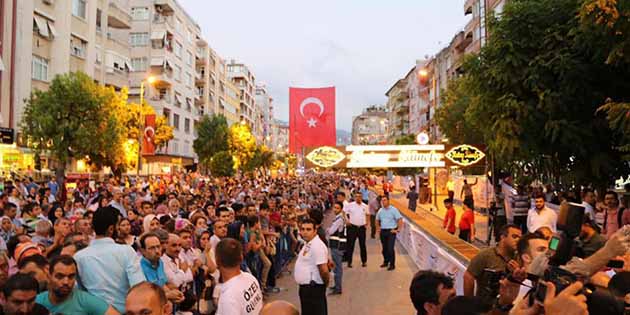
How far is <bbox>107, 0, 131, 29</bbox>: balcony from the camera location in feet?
130

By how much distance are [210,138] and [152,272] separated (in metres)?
56.4

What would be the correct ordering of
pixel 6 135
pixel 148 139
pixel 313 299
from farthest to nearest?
pixel 148 139
pixel 6 135
pixel 313 299

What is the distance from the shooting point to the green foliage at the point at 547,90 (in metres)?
13.3

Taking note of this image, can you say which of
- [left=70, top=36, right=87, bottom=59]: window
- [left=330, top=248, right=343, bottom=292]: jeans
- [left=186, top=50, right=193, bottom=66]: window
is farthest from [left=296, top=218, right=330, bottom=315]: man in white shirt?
[left=186, top=50, right=193, bottom=66]: window

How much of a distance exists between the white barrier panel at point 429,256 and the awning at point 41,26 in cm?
2459

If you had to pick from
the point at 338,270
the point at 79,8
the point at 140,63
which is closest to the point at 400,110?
the point at 140,63

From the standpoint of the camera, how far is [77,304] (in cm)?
405

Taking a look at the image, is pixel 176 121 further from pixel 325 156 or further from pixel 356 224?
pixel 356 224

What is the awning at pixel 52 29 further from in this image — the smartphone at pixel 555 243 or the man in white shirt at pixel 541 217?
the smartphone at pixel 555 243

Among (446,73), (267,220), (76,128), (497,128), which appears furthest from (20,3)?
(446,73)

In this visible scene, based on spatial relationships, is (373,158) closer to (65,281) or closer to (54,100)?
(65,281)

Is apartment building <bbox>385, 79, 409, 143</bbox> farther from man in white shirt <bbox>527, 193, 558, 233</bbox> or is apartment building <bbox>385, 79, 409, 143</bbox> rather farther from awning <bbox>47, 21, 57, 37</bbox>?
man in white shirt <bbox>527, 193, 558, 233</bbox>

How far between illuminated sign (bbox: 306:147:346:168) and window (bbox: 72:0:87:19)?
24.7 metres

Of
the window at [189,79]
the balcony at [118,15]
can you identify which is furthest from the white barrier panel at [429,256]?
the window at [189,79]
